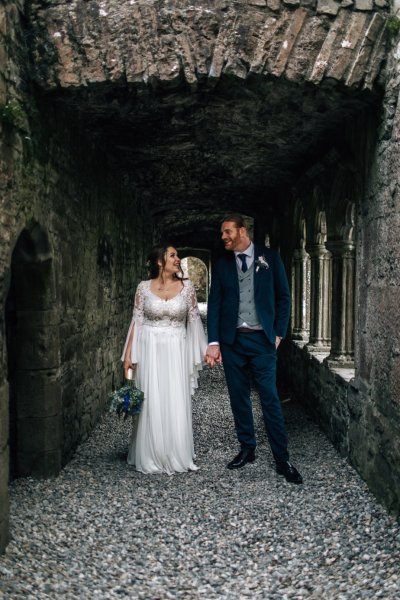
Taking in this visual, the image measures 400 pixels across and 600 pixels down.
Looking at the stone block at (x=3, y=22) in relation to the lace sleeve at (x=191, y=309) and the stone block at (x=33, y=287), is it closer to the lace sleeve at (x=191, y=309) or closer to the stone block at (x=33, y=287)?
the stone block at (x=33, y=287)

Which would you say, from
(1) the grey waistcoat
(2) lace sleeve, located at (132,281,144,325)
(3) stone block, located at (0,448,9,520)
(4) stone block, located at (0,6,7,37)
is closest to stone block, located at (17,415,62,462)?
(2) lace sleeve, located at (132,281,144,325)

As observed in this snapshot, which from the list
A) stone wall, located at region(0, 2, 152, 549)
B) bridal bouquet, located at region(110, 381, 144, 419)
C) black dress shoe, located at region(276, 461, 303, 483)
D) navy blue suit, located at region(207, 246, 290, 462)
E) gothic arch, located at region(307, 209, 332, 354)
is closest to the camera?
stone wall, located at region(0, 2, 152, 549)

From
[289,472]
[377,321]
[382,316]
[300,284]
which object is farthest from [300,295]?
[382,316]

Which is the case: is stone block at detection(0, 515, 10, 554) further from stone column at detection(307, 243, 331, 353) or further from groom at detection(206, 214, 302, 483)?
stone column at detection(307, 243, 331, 353)

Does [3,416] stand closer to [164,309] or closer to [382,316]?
[164,309]

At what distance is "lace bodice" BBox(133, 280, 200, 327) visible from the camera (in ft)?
16.0

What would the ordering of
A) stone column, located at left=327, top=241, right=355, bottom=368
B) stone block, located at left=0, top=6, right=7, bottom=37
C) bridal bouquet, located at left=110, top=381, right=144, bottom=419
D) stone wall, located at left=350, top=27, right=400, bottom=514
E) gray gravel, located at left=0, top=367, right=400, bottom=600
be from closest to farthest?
gray gravel, located at left=0, top=367, right=400, bottom=600 < stone block, located at left=0, top=6, right=7, bottom=37 < stone wall, located at left=350, top=27, right=400, bottom=514 < bridal bouquet, located at left=110, top=381, right=144, bottom=419 < stone column, located at left=327, top=241, right=355, bottom=368

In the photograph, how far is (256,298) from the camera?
4656 millimetres

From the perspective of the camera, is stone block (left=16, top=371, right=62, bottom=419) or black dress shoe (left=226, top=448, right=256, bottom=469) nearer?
stone block (left=16, top=371, right=62, bottom=419)

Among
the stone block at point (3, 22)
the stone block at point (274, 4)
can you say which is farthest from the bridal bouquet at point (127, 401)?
the stone block at point (274, 4)

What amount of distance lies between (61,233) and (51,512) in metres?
2.03

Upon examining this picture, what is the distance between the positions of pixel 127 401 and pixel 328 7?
2.96 meters

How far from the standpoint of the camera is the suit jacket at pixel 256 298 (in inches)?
183

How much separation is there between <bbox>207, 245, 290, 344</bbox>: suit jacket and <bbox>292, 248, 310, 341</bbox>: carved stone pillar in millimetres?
3704
